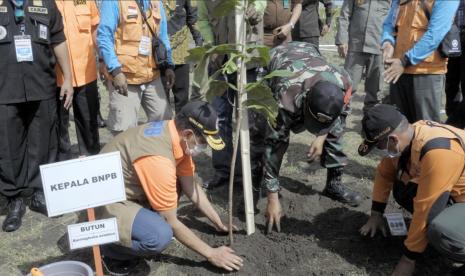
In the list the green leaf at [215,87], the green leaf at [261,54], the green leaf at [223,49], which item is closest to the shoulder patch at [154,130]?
the green leaf at [215,87]

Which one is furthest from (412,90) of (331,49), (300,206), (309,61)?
(331,49)

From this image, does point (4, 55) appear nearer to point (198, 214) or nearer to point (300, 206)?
point (198, 214)

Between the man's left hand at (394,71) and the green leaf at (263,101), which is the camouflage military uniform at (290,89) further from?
the man's left hand at (394,71)

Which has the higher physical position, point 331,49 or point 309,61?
point 309,61

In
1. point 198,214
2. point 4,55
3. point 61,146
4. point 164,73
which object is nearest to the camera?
point 4,55

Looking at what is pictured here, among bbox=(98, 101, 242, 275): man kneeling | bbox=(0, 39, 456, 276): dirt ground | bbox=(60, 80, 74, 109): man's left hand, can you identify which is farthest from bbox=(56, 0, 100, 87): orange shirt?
bbox=(98, 101, 242, 275): man kneeling

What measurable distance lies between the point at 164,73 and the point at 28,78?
3.94 feet

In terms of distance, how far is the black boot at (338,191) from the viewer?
375 cm

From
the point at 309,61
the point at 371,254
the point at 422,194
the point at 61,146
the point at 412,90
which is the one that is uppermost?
the point at 309,61

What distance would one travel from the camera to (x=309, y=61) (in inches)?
126

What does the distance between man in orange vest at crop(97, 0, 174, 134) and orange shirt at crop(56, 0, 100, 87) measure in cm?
50

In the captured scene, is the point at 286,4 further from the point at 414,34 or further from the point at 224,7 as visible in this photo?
the point at 224,7

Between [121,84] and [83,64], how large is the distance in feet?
2.48

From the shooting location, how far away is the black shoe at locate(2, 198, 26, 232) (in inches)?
139
